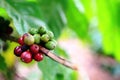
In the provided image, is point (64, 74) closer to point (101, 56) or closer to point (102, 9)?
point (102, 9)

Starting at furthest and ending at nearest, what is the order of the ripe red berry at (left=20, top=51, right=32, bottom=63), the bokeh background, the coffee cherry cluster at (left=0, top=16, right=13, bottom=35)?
the bokeh background → the coffee cherry cluster at (left=0, top=16, right=13, bottom=35) → the ripe red berry at (left=20, top=51, right=32, bottom=63)

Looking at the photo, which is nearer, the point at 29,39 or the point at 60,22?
the point at 29,39

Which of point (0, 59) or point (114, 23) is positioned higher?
point (114, 23)

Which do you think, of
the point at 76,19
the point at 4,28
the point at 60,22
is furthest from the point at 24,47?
Answer: the point at 76,19

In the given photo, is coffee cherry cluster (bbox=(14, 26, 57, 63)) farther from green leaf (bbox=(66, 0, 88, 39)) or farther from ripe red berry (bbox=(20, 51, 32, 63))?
green leaf (bbox=(66, 0, 88, 39))

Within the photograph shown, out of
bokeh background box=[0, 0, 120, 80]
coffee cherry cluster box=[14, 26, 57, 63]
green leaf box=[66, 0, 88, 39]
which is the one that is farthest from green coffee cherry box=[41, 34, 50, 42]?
green leaf box=[66, 0, 88, 39]

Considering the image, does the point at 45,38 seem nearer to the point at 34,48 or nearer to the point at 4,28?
the point at 34,48

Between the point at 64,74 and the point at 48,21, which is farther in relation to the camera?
the point at 48,21

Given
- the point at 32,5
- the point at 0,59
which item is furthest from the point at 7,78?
the point at 32,5
